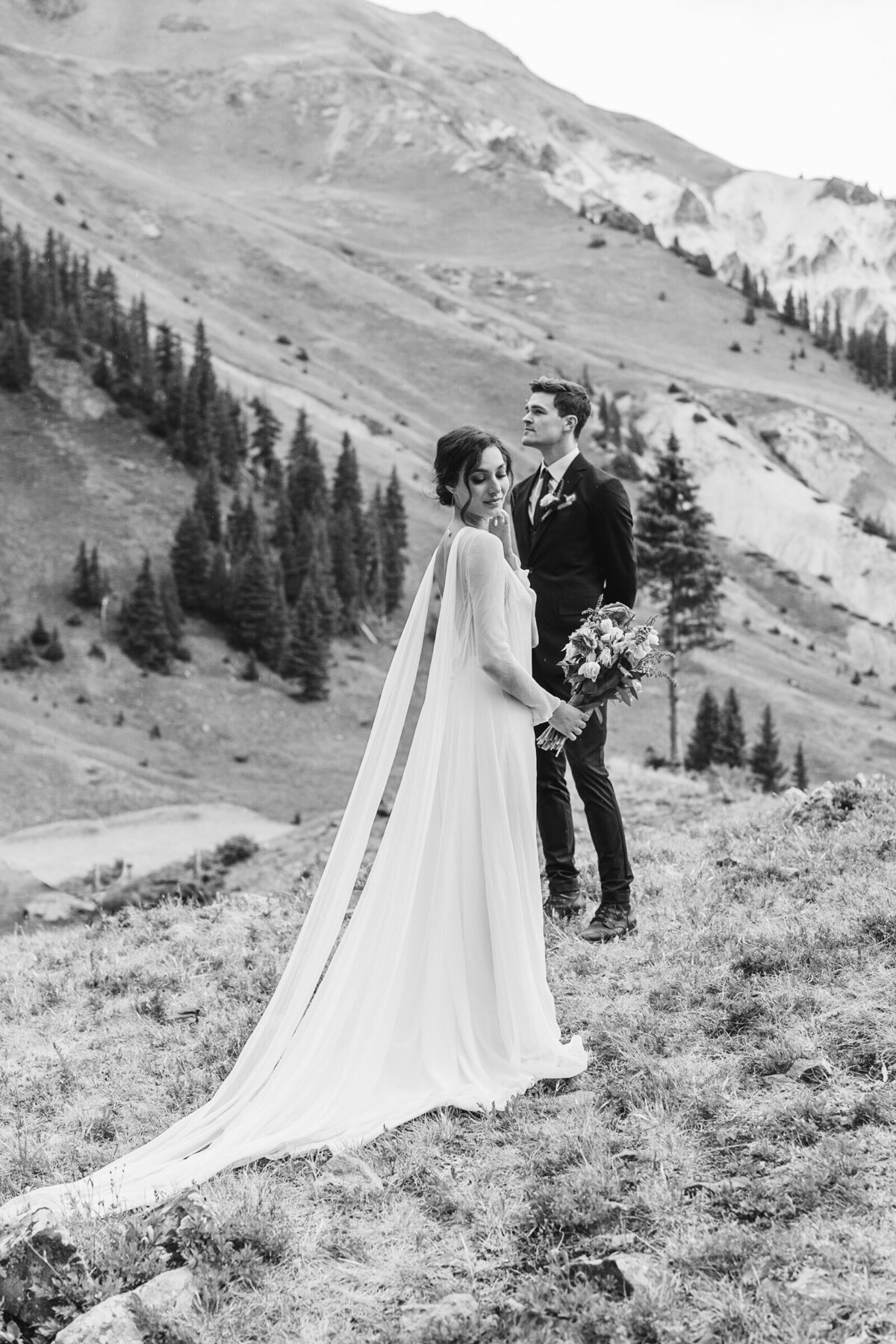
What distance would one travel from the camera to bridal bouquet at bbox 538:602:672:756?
7.47 metres

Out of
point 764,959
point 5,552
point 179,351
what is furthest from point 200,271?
point 764,959

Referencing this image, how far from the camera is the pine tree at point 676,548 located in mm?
45125

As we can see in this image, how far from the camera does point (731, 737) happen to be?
56594 mm

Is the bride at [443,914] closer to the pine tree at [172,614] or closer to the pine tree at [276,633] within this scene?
the pine tree at [172,614]

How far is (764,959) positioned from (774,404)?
125315 millimetres

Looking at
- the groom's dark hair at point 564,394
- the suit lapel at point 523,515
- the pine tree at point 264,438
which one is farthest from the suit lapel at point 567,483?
the pine tree at point 264,438

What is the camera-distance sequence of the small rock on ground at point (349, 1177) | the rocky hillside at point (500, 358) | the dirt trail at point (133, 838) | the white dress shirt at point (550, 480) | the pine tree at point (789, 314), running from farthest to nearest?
1. the pine tree at point (789, 314)
2. the rocky hillside at point (500, 358)
3. the dirt trail at point (133, 838)
4. the white dress shirt at point (550, 480)
5. the small rock on ground at point (349, 1177)

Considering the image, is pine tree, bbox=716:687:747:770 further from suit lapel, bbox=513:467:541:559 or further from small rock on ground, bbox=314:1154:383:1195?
small rock on ground, bbox=314:1154:383:1195

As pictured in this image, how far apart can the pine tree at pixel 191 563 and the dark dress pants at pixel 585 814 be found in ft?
172

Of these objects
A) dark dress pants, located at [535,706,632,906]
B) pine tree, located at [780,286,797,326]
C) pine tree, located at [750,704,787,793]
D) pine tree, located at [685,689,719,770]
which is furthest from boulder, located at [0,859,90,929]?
pine tree, located at [780,286,797,326]

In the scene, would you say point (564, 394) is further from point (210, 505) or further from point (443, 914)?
point (210, 505)

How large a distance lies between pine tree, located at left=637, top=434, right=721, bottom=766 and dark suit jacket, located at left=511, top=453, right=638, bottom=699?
35864 millimetres

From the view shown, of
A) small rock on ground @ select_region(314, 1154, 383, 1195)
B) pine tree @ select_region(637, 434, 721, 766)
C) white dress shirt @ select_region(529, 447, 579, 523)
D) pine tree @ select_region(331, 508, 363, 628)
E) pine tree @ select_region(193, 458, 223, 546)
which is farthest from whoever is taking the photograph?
pine tree @ select_region(331, 508, 363, 628)

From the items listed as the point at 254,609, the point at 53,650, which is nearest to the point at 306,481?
the point at 254,609
